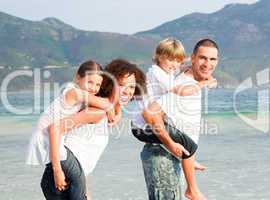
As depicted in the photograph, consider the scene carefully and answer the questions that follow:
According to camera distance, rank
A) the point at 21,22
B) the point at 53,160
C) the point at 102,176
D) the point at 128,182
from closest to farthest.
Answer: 1. the point at 53,160
2. the point at 128,182
3. the point at 102,176
4. the point at 21,22

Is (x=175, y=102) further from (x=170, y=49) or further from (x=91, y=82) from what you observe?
(x=91, y=82)

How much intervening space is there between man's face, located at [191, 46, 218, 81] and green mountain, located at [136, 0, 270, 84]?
12931 cm

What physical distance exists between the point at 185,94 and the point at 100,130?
0.44 m

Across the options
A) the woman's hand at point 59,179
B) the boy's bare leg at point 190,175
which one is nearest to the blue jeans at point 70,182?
Result: the woman's hand at point 59,179

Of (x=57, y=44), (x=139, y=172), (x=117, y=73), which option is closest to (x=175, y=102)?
(x=117, y=73)

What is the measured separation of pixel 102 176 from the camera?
7879 millimetres

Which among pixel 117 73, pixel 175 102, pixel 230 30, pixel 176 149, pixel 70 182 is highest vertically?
pixel 230 30

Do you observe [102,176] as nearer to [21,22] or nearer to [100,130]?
[100,130]

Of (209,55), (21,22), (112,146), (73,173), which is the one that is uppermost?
(21,22)

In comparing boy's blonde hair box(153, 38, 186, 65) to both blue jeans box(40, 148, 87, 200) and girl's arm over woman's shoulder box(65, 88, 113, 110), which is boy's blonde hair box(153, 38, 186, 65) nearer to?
girl's arm over woman's shoulder box(65, 88, 113, 110)

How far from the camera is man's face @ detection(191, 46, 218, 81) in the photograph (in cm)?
268

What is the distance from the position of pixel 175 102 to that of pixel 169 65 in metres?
0.20

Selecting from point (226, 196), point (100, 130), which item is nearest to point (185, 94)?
point (100, 130)

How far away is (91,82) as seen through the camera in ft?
8.47
